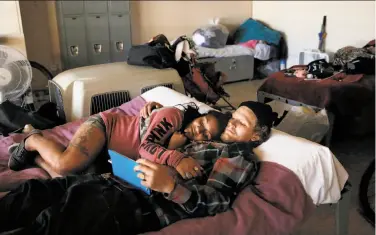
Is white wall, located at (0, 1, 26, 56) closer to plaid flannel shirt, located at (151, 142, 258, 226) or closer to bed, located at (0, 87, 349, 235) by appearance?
bed, located at (0, 87, 349, 235)

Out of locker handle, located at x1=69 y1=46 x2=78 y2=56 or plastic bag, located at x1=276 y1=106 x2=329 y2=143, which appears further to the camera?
locker handle, located at x1=69 y1=46 x2=78 y2=56

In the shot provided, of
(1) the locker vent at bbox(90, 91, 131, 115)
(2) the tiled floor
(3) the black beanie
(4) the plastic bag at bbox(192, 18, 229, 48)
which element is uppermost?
(4) the plastic bag at bbox(192, 18, 229, 48)

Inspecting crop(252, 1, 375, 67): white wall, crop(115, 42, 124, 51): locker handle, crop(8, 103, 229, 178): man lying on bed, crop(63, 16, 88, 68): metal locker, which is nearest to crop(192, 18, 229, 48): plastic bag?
crop(252, 1, 375, 67): white wall

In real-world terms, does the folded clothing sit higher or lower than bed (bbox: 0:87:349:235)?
higher

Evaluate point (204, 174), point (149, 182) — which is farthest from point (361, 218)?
point (149, 182)

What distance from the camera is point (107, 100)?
7.79 feet

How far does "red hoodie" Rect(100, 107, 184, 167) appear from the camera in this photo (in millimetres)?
1552

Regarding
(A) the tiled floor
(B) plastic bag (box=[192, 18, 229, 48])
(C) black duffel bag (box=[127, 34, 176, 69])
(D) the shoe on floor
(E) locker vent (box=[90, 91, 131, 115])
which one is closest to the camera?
(D) the shoe on floor

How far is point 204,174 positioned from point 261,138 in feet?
0.94

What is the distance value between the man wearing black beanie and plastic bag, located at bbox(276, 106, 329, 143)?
70 cm

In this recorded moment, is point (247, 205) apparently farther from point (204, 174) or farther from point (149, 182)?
point (149, 182)

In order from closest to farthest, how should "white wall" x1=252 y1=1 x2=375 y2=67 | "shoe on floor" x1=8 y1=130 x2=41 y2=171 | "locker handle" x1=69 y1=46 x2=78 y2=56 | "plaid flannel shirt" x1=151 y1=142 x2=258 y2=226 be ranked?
"plaid flannel shirt" x1=151 y1=142 x2=258 y2=226
"shoe on floor" x1=8 y1=130 x2=41 y2=171
"white wall" x1=252 y1=1 x2=375 y2=67
"locker handle" x1=69 y1=46 x2=78 y2=56

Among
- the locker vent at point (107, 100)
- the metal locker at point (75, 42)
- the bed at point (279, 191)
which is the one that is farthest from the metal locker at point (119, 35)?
the bed at point (279, 191)

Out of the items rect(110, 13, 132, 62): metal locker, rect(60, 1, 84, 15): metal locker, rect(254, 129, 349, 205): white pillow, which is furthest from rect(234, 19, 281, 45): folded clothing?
rect(254, 129, 349, 205): white pillow
